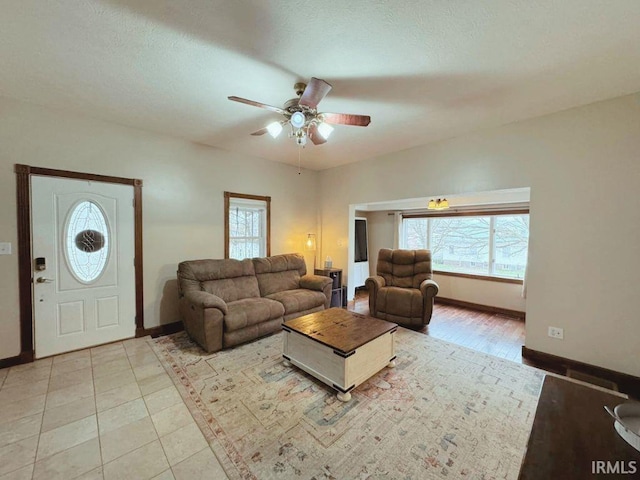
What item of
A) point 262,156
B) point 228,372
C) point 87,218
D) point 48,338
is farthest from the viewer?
point 262,156

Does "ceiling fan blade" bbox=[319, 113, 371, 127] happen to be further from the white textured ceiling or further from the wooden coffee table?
→ the wooden coffee table

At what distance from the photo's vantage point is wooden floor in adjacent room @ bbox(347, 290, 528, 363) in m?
3.17

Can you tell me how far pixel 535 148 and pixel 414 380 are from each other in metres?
2.85

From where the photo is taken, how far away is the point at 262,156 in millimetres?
4555

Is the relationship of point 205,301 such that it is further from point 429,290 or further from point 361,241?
point 361,241

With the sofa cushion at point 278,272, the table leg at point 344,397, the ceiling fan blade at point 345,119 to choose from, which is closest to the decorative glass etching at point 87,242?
the sofa cushion at point 278,272

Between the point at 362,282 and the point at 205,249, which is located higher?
the point at 205,249

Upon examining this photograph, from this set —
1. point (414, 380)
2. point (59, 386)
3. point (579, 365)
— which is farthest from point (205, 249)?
point (579, 365)

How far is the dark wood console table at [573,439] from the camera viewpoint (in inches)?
29.1

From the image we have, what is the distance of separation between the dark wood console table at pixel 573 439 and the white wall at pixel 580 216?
2.27m

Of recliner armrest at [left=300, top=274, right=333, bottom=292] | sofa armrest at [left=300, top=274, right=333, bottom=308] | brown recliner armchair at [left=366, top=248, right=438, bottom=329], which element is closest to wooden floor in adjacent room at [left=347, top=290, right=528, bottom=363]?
brown recliner armchair at [left=366, top=248, right=438, bottom=329]

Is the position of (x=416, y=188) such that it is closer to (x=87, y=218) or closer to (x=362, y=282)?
(x=362, y=282)

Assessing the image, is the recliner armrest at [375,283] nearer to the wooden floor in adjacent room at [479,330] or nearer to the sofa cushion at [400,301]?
the sofa cushion at [400,301]

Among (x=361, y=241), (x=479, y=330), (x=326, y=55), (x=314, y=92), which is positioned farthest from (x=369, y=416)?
(x=361, y=241)
